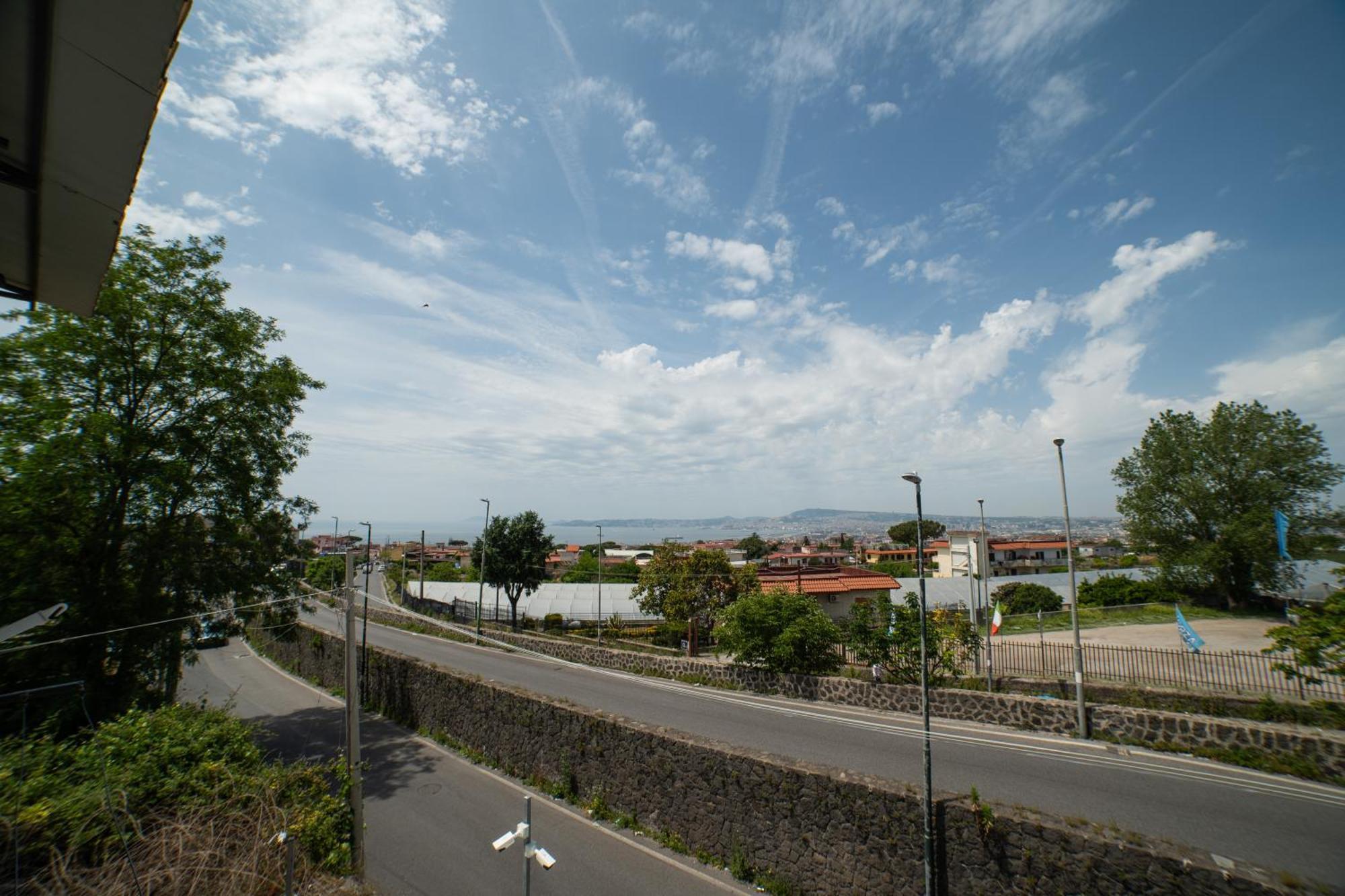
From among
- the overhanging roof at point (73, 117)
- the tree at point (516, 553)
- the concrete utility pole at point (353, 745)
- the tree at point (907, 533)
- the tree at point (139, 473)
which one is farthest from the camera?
the tree at point (907, 533)

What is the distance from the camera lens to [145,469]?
15.5 meters

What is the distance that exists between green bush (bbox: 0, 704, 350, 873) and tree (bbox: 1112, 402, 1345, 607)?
149 ft

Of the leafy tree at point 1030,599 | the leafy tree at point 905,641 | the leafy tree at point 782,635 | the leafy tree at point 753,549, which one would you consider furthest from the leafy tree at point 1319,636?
the leafy tree at point 753,549

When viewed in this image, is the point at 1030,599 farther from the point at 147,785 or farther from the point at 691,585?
the point at 147,785

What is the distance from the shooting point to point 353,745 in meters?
10.1

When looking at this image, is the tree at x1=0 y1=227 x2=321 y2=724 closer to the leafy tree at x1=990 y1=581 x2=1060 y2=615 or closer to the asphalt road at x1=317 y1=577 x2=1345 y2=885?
the asphalt road at x1=317 y1=577 x2=1345 y2=885

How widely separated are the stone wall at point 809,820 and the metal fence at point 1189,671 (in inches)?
461

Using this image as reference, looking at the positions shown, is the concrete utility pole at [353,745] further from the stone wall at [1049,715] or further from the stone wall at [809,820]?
the stone wall at [1049,715]

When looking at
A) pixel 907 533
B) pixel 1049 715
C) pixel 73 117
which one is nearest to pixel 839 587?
pixel 1049 715

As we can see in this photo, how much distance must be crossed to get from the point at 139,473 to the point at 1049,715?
2539 cm

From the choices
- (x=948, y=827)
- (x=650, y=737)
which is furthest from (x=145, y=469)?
(x=948, y=827)

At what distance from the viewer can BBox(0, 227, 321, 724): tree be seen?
1393cm

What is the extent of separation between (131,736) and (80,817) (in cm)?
260

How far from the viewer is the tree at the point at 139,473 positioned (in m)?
13.9
